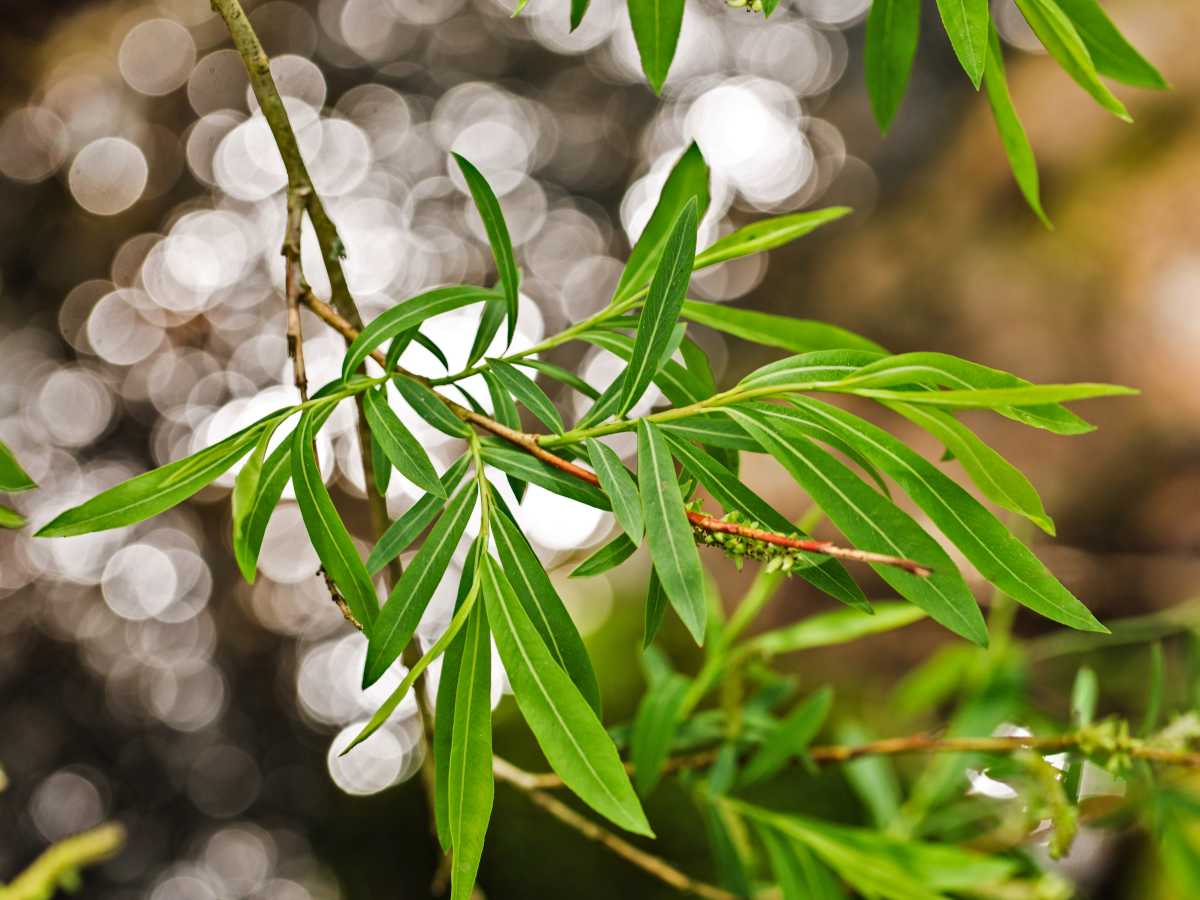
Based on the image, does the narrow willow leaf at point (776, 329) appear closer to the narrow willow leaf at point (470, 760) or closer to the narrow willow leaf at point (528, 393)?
the narrow willow leaf at point (528, 393)

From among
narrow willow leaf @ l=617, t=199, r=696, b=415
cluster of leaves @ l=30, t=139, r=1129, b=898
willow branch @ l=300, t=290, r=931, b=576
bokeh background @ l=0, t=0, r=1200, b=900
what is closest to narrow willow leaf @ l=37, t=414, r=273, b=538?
cluster of leaves @ l=30, t=139, r=1129, b=898

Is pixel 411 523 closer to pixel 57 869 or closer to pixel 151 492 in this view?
pixel 151 492

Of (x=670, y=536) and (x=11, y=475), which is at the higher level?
(x=11, y=475)

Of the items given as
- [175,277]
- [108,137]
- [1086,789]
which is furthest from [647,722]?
[108,137]

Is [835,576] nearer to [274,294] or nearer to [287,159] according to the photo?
[287,159]

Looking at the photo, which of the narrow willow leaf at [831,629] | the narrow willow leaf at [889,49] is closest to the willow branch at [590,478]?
the narrow willow leaf at [889,49]

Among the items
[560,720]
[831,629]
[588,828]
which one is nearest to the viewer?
[560,720]

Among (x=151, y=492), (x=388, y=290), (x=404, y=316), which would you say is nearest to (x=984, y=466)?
(x=404, y=316)

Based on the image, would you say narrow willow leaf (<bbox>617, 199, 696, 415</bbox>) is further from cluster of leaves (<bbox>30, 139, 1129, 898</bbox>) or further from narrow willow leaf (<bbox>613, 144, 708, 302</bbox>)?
narrow willow leaf (<bbox>613, 144, 708, 302</bbox>)
